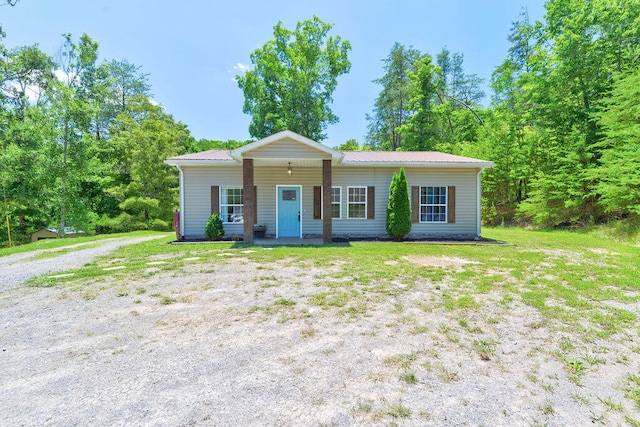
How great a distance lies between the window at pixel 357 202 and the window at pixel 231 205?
158 inches

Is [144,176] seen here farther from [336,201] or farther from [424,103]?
[424,103]

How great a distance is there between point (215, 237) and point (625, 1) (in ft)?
67.8

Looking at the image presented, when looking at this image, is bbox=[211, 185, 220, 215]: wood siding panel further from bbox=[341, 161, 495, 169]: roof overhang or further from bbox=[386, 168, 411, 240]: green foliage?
bbox=[386, 168, 411, 240]: green foliage

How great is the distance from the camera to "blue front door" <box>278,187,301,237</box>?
1087 centimetres

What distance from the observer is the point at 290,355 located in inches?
102

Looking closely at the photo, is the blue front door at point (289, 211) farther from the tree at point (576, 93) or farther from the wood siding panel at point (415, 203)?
the tree at point (576, 93)

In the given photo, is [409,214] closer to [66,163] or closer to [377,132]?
[66,163]

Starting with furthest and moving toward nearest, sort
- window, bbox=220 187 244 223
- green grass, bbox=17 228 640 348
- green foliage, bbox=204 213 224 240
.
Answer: window, bbox=220 187 244 223, green foliage, bbox=204 213 224 240, green grass, bbox=17 228 640 348

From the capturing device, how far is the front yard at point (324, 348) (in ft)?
6.28

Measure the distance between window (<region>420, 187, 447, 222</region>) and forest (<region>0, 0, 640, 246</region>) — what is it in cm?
595

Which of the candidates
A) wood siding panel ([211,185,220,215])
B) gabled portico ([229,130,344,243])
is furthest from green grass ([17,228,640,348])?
wood siding panel ([211,185,220,215])

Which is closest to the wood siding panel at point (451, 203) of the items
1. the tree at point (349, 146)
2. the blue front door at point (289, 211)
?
the blue front door at point (289, 211)

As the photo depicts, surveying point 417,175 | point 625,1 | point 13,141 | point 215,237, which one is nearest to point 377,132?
point 625,1

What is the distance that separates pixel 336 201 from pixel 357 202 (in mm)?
799
